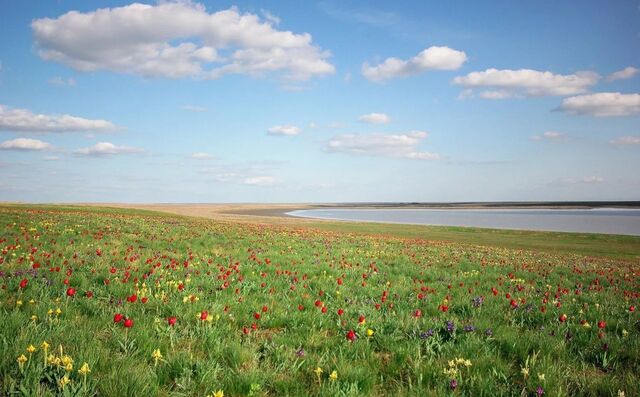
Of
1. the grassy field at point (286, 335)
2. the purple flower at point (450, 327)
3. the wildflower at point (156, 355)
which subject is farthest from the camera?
the purple flower at point (450, 327)

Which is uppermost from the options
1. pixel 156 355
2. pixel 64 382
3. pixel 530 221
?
pixel 64 382

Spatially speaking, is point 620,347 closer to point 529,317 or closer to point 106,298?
point 529,317

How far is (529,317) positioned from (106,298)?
7967mm

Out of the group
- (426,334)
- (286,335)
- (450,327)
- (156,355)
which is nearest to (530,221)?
(450,327)

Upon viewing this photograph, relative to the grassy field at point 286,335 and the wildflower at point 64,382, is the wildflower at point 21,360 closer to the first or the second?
the grassy field at point 286,335

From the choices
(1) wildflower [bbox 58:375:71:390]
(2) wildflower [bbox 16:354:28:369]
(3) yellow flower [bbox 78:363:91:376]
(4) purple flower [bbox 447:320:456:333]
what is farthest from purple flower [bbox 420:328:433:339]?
(2) wildflower [bbox 16:354:28:369]

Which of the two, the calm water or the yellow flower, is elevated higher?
the yellow flower

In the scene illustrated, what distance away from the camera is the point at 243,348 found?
4.96m

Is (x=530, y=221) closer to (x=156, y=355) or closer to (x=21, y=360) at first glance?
(x=156, y=355)

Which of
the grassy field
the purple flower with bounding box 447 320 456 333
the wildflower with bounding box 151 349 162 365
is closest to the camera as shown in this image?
the grassy field

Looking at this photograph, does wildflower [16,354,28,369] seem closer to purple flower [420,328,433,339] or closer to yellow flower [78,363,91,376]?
yellow flower [78,363,91,376]

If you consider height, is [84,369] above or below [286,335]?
above

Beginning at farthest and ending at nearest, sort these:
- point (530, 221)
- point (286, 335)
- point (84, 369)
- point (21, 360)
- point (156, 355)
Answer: point (530, 221)
point (286, 335)
point (156, 355)
point (21, 360)
point (84, 369)

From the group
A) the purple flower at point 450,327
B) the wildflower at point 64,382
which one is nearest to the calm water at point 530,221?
the purple flower at point 450,327
